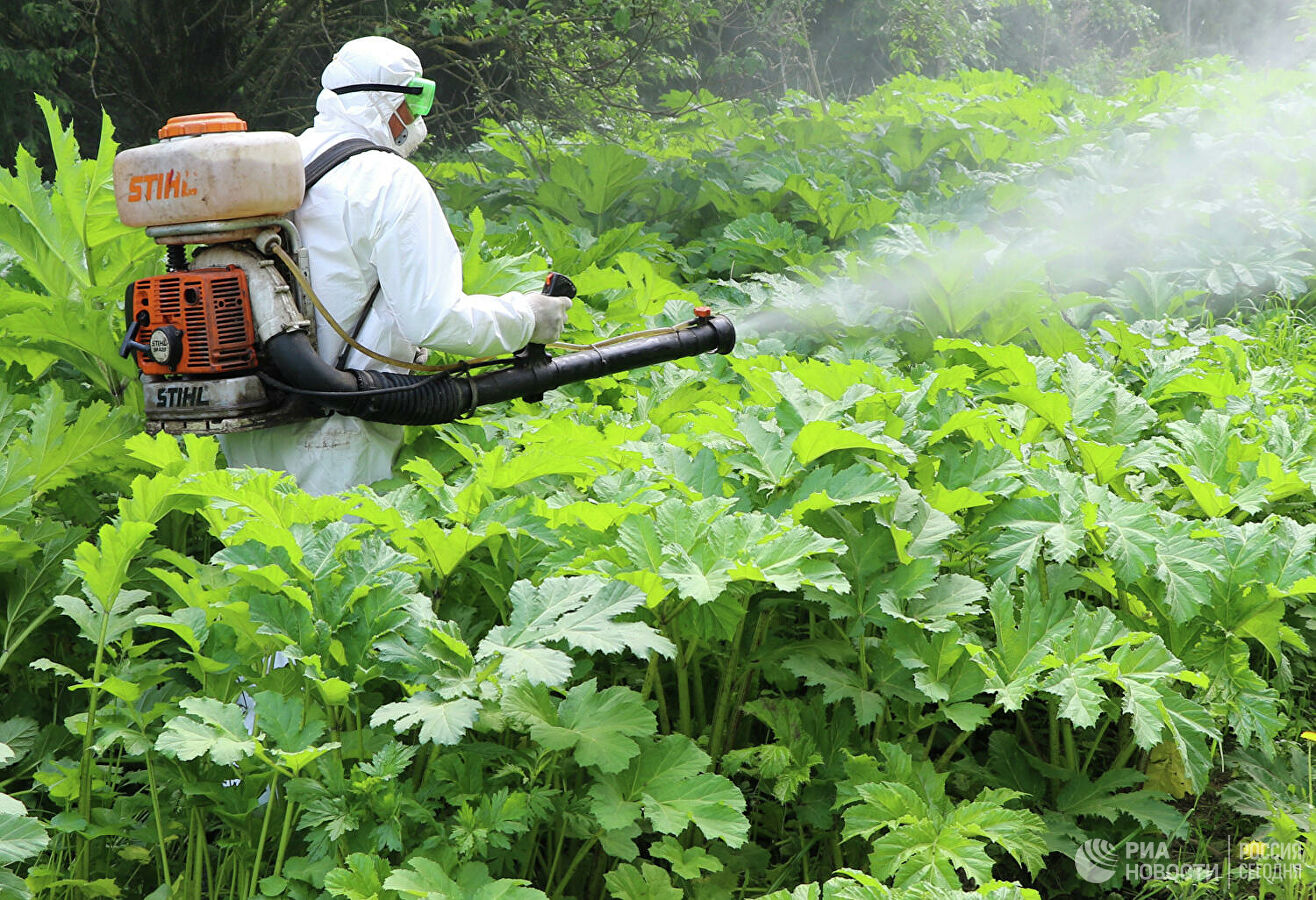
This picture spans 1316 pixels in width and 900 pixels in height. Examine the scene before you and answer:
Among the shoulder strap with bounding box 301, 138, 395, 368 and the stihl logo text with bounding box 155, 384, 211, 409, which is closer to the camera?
the stihl logo text with bounding box 155, 384, 211, 409

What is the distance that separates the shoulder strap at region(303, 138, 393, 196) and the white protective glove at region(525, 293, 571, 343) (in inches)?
25.1

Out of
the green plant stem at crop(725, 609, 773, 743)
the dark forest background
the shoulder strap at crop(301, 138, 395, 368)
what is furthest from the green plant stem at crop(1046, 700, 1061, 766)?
the dark forest background

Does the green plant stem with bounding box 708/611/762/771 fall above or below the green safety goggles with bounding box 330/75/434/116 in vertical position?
below

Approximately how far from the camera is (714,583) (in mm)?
2506

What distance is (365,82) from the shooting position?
148 inches

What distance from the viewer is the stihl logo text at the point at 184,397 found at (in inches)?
134

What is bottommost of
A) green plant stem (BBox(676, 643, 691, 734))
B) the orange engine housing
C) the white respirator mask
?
green plant stem (BBox(676, 643, 691, 734))

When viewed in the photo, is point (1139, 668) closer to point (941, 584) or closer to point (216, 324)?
point (941, 584)

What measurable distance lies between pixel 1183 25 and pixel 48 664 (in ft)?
122

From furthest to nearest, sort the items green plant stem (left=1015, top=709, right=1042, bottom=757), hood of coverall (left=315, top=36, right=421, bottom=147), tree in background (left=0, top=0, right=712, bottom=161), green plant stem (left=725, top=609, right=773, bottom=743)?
tree in background (left=0, top=0, right=712, bottom=161)
hood of coverall (left=315, top=36, right=421, bottom=147)
green plant stem (left=1015, top=709, right=1042, bottom=757)
green plant stem (left=725, top=609, right=773, bottom=743)

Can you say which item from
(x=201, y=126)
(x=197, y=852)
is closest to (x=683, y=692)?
(x=197, y=852)

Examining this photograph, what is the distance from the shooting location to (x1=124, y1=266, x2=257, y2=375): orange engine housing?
3.35m

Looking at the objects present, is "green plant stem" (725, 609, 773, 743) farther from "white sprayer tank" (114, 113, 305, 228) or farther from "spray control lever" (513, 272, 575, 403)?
"white sprayer tank" (114, 113, 305, 228)

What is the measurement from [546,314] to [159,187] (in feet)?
3.83
